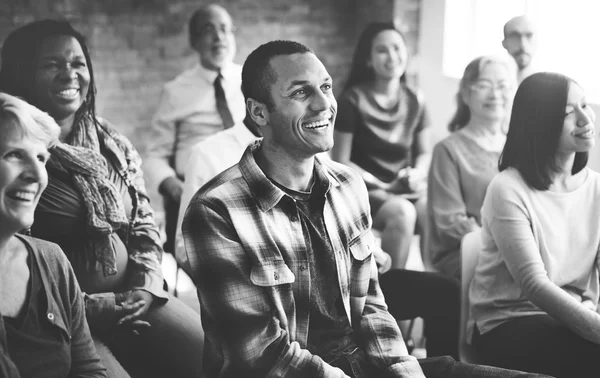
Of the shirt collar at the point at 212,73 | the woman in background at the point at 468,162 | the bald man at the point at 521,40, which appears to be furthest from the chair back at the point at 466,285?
the shirt collar at the point at 212,73

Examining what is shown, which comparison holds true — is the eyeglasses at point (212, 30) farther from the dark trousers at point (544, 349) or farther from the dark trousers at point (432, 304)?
A: the dark trousers at point (544, 349)

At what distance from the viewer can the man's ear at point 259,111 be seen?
1793 mm

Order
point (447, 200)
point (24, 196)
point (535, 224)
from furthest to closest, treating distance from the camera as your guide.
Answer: point (447, 200)
point (535, 224)
point (24, 196)

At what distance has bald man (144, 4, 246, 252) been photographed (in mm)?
3717

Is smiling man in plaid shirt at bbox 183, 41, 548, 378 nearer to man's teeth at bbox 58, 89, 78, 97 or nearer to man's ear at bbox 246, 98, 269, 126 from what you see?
man's ear at bbox 246, 98, 269, 126

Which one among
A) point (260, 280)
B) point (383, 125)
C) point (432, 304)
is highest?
point (260, 280)

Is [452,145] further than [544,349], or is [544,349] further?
[452,145]

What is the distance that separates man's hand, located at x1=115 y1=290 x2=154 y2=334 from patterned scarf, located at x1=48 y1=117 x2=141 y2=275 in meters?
0.08

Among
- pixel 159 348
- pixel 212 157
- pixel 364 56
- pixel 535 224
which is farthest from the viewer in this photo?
pixel 364 56

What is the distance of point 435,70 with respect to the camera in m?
5.08

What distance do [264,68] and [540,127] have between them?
2.94 feet

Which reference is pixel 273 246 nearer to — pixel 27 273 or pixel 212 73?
pixel 27 273

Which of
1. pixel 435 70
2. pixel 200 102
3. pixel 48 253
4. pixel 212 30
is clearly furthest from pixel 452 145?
pixel 435 70

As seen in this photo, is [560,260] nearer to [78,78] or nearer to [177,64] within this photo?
[78,78]
